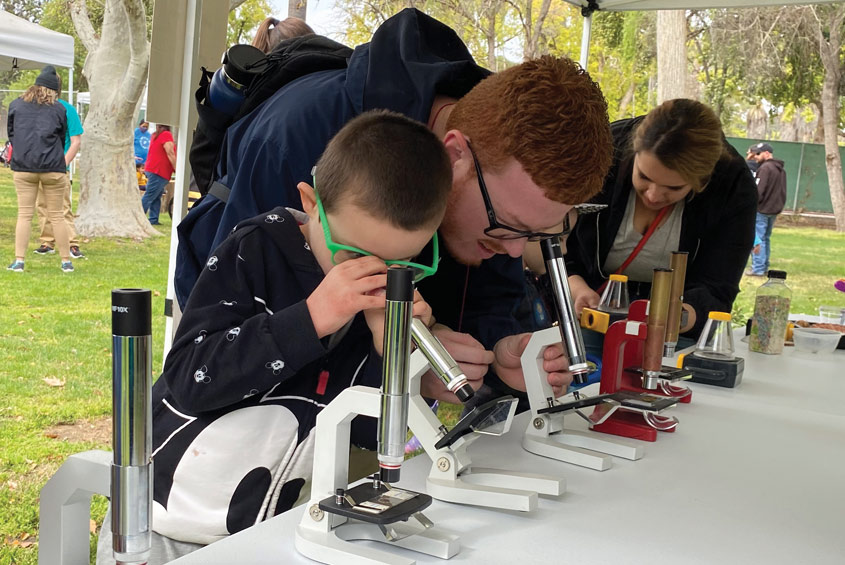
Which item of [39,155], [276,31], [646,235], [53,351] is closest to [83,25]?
[39,155]

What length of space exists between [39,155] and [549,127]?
5.77m

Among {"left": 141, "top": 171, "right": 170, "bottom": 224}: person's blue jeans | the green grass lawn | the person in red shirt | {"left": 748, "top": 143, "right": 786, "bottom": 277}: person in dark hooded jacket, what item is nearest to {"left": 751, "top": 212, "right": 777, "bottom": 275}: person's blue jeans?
{"left": 748, "top": 143, "right": 786, "bottom": 277}: person in dark hooded jacket

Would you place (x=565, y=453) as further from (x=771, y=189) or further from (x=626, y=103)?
(x=626, y=103)

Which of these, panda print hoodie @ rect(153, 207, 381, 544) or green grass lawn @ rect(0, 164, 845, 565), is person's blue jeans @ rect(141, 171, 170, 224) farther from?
panda print hoodie @ rect(153, 207, 381, 544)

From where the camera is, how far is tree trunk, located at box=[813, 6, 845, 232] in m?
11.7

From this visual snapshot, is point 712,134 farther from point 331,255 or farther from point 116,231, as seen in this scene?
A: point 116,231

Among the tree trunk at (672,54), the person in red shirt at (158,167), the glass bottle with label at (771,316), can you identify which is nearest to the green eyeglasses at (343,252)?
the glass bottle with label at (771,316)

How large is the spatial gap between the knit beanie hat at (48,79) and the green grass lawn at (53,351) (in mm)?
1412

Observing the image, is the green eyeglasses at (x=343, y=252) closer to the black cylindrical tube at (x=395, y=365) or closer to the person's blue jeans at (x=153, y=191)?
the black cylindrical tube at (x=395, y=365)

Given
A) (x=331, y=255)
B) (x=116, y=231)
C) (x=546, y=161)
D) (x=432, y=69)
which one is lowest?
(x=116, y=231)

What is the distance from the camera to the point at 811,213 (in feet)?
43.3

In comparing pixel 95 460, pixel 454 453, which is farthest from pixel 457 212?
pixel 95 460

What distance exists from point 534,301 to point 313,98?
0.72 metres

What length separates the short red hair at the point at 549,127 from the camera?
1247mm
